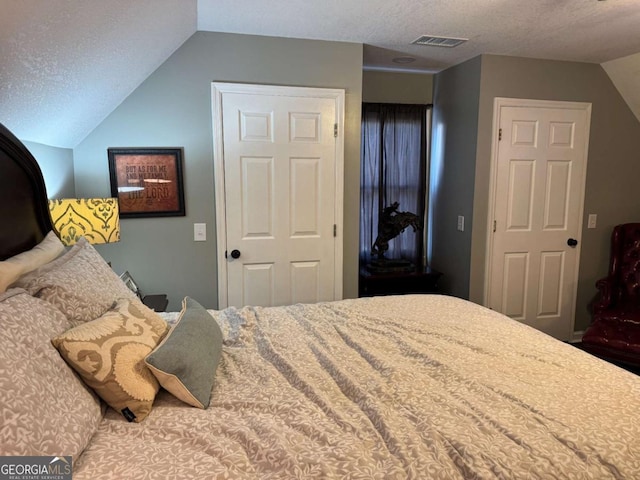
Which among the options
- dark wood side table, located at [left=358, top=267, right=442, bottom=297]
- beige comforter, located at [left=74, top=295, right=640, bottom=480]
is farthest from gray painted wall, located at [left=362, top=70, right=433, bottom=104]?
beige comforter, located at [left=74, top=295, right=640, bottom=480]

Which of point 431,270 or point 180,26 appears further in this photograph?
point 431,270

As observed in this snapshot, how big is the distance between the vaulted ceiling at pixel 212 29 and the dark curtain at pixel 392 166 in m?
0.50

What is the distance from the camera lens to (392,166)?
3795mm

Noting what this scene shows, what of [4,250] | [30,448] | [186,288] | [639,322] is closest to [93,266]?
[4,250]

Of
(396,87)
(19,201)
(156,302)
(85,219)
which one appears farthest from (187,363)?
(396,87)

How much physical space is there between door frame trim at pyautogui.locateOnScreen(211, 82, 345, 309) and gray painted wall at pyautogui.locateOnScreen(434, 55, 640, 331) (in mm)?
1112

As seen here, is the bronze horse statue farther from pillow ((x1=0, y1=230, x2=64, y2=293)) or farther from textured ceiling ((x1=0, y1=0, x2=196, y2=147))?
pillow ((x1=0, y1=230, x2=64, y2=293))

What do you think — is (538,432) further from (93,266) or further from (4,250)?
(4,250)

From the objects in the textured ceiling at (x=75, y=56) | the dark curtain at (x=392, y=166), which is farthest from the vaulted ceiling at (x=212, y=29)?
the dark curtain at (x=392, y=166)

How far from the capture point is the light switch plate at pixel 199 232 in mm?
2920

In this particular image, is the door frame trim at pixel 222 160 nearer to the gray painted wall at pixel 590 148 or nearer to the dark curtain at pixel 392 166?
the dark curtain at pixel 392 166

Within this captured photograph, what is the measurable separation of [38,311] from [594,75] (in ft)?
13.6

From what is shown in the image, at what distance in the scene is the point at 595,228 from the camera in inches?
146

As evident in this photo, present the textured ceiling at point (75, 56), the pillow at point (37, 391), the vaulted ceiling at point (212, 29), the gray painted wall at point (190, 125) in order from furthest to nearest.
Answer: the gray painted wall at point (190, 125) < the vaulted ceiling at point (212, 29) < the textured ceiling at point (75, 56) < the pillow at point (37, 391)
